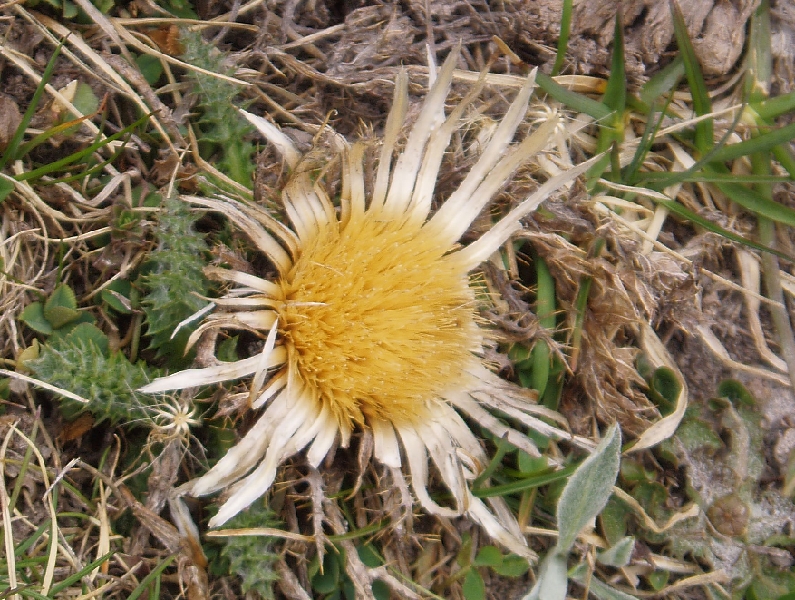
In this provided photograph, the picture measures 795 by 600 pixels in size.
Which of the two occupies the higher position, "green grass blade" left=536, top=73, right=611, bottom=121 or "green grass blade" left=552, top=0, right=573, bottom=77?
"green grass blade" left=552, top=0, right=573, bottom=77

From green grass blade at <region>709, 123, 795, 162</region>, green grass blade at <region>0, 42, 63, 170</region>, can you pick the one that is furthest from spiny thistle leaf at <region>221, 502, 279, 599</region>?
green grass blade at <region>709, 123, 795, 162</region>

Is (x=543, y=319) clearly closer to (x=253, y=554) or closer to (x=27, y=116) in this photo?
(x=253, y=554)

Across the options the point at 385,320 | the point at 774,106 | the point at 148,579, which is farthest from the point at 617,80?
the point at 148,579

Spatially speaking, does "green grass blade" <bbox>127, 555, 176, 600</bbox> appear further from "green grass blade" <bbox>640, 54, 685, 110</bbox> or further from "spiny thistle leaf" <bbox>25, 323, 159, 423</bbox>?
"green grass blade" <bbox>640, 54, 685, 110</bbox>

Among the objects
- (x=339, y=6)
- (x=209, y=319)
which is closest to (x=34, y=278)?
(x=209, y=319)

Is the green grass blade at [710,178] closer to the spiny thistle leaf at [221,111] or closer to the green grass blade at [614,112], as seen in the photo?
the green grass blade at [614,112]

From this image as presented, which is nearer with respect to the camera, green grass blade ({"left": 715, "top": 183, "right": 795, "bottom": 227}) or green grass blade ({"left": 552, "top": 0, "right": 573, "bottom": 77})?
green grass blade ({"left": 552, "top": 0, "right": 573, "bottom": 77})
